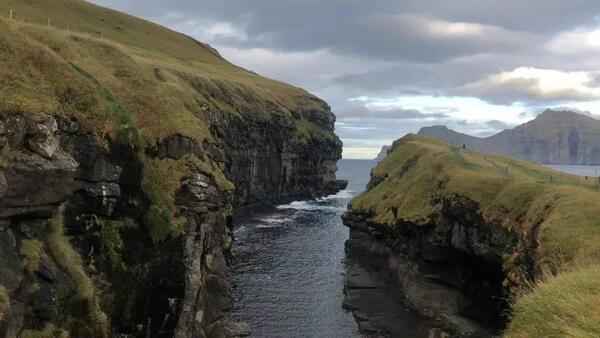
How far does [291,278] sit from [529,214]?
1395 inches

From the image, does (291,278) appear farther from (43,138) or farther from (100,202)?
(43,138)

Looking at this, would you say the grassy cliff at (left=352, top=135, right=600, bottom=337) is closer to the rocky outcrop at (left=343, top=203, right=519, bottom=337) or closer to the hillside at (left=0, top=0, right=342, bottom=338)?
the rocky outcrop at (left=343, top=203, right=519, bottom=337)

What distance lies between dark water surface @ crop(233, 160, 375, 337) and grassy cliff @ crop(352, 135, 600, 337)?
11.3 m

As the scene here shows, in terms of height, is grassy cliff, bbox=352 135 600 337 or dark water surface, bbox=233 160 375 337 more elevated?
grassy cliff, bbox=352 135 600 337

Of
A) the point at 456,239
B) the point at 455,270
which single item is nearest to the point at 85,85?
the point at 456,239

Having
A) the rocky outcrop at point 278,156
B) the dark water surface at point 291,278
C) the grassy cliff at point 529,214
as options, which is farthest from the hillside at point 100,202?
the rocky outcrop at point 278,156

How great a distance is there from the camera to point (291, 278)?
222 ft

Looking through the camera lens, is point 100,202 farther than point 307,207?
No

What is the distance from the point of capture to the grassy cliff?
13250 mm

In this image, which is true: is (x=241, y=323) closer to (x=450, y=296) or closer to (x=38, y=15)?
(x=450, y=296)

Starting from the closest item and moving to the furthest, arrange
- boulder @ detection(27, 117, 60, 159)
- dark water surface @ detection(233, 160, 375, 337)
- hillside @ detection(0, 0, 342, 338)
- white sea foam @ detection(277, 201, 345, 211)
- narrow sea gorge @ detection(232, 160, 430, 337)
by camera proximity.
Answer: hillside @ detection(0, 0, 342, 338)
boulder @ detection(27, 117, 60, 159)
narrow sea gorge @ detection(232, 160, 430, 337)
dark water surface @ detection(233, 160, 375, 337)
white sea foam @ detection(277, 201, 345, 211)

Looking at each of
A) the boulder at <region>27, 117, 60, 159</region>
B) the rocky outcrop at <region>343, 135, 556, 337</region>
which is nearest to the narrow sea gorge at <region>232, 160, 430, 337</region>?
the rocky outcrop at <region>343, 135, 556, 337</region>

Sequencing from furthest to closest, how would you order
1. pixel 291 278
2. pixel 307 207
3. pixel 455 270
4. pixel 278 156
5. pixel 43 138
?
pixel 278 156, pixel 307 207, pixel 291 278, pixel 455 270, pixel 43 138

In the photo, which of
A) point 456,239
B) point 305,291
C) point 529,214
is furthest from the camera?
point 305,291
